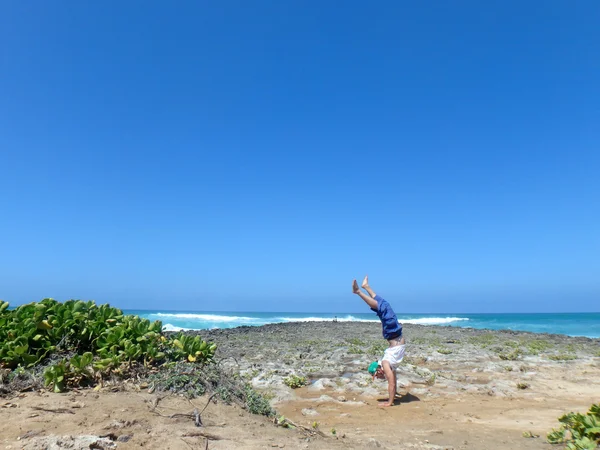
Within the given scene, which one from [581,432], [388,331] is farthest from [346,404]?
[581,432]

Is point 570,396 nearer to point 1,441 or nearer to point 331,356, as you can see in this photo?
point 331,356

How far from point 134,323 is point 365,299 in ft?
13.5

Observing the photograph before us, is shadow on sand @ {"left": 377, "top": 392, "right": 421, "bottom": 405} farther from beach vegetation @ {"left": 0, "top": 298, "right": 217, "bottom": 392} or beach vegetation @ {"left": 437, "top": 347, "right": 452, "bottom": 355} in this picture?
beach vegetation @ {"left": 437, "top": 347, "right": 452, "bottom": 355}

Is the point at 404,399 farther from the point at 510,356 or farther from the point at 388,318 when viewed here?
the point at 510,356

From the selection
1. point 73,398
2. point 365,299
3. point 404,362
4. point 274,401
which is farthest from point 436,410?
point 73,398

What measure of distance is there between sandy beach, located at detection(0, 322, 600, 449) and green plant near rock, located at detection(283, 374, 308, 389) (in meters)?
0.13

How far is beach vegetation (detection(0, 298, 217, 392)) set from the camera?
483 cm

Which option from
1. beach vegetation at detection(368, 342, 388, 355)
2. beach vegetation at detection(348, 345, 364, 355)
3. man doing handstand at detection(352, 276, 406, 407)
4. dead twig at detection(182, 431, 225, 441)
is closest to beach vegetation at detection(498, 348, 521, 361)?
beach vegetation at detection(368, 342, 388, 355)

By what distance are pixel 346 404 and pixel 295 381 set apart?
66.0 inches

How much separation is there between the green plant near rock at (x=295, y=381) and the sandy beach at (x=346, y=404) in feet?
0.43

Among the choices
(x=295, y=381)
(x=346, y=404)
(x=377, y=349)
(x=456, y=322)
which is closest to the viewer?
(x=346, y=404)

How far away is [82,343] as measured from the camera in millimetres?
5578

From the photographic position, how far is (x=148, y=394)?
469 centimetres

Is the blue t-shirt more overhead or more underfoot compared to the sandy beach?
more overhead
